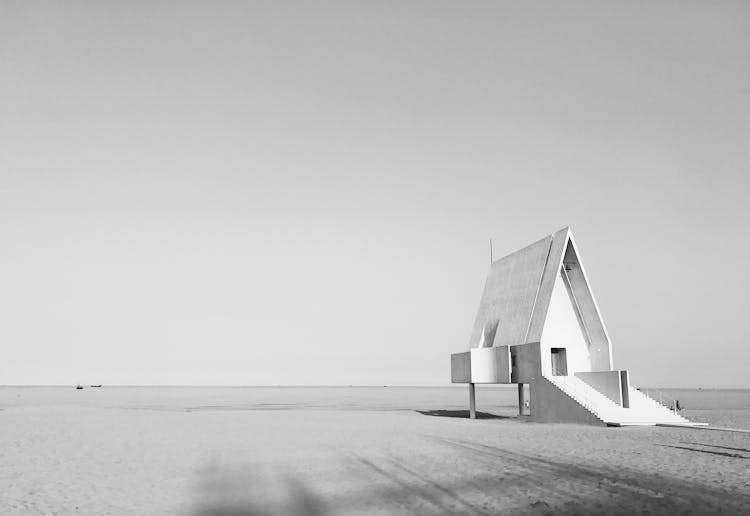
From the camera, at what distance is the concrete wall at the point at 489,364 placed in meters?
29.9

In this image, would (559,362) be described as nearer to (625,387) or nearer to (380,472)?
(625,387)

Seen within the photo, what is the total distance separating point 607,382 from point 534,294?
5.34 m

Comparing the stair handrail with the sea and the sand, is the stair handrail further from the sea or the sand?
the sand

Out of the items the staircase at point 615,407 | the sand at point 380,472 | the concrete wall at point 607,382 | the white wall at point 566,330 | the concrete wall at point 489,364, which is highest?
the white wall at point 566,330

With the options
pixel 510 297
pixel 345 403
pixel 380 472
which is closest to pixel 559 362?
pixel 510 297

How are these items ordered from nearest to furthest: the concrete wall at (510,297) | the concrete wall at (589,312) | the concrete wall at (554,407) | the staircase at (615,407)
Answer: the staircase at (615,407) → the concrete wall at (554,407) → the concrete wall at (589,312) → the concrete wall at (510,297)

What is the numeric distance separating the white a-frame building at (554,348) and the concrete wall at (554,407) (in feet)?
0.14

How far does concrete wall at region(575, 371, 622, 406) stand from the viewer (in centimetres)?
2680

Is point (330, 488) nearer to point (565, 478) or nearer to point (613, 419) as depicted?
point (565, 478)

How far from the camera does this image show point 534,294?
29.9 m

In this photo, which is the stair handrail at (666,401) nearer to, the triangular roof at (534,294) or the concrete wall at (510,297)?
the triangular roof at (534,294)

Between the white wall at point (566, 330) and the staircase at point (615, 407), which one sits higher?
the white wall at point (566, 330)

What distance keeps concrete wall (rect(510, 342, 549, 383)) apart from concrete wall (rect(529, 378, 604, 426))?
412 mm

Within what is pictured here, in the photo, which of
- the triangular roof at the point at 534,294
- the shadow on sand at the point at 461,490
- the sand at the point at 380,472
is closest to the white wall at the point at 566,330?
the triangular roof at the point at 534,294
